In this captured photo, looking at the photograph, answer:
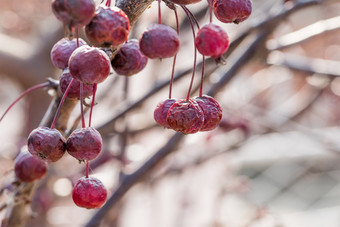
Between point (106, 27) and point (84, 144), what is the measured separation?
183mm

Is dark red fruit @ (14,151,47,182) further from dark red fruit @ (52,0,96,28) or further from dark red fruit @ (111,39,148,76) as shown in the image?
dark red fruit @ (52,0,96,28)

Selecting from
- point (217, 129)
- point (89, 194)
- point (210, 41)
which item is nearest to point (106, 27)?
point (210, 41)

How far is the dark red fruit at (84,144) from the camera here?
65 cm

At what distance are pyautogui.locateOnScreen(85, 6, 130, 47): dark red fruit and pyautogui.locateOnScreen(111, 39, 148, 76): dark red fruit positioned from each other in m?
0.16

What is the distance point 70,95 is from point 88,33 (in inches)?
8.1

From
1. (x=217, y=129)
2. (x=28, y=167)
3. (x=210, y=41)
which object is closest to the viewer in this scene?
(x=210, y=41)

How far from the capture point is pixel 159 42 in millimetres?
590

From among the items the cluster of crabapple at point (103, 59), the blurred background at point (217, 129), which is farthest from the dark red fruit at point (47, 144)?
the blurred background at point (217, 129)

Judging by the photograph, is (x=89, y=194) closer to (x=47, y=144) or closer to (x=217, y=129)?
(x=47, y=144)

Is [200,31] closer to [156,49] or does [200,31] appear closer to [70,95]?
[156,49]

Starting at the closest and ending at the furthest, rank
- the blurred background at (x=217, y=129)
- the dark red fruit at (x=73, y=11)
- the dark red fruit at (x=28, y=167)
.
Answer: the dark red fruit at (x=73, y=11), the dark red fruit at (x=28, y=167), the blurred background at (x=217, y=129)

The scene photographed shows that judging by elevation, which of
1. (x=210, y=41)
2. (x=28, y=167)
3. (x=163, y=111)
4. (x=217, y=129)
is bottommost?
(x=217, y=129)

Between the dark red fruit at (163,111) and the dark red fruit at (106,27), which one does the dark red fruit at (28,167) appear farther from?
the dark red fruit at (106,27)

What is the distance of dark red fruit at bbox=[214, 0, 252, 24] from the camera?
657mm
